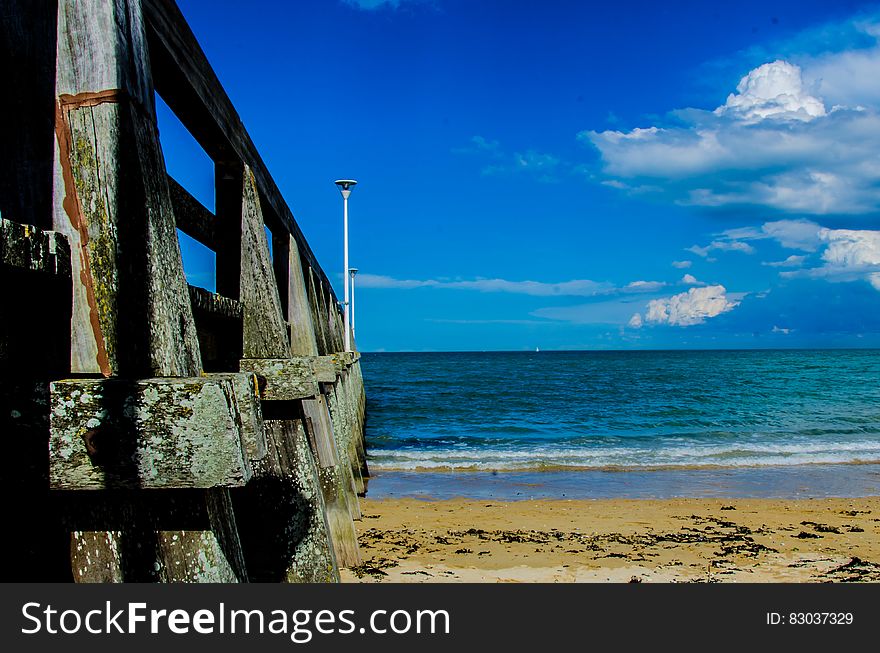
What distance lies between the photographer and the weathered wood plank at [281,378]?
12.8 ft

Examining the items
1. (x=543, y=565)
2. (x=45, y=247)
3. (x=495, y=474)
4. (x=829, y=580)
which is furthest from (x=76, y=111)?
(x=495, y=474)

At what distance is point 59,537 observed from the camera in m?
1.95

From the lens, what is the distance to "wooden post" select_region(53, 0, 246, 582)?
6.19 ft

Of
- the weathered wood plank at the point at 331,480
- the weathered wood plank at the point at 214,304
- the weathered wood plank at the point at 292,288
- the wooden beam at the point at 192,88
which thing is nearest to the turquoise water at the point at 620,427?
the weathered wood plank at the point at 331,480

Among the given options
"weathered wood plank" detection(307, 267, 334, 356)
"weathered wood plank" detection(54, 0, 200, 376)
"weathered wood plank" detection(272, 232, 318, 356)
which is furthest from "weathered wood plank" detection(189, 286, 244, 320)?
"weathered wood plank" detection(307, 267, 334, 356)

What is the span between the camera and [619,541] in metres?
9.48

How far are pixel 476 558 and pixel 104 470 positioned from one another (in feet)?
23.7

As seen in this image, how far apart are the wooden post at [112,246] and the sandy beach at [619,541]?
494 cm

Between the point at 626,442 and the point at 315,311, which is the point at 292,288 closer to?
the point at 315,311

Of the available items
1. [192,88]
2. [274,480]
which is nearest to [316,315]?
[274,480]

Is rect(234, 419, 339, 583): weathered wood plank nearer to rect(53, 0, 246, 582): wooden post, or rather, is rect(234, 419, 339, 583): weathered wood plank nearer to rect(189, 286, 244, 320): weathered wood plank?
rect(189, 286, 244, 320): weathered wood plank

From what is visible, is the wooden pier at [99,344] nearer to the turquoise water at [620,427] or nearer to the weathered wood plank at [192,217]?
the weathered wood plank at [192,217]

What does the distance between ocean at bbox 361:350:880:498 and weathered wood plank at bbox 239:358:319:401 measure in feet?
33.3

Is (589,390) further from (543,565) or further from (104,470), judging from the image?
(104,470)
